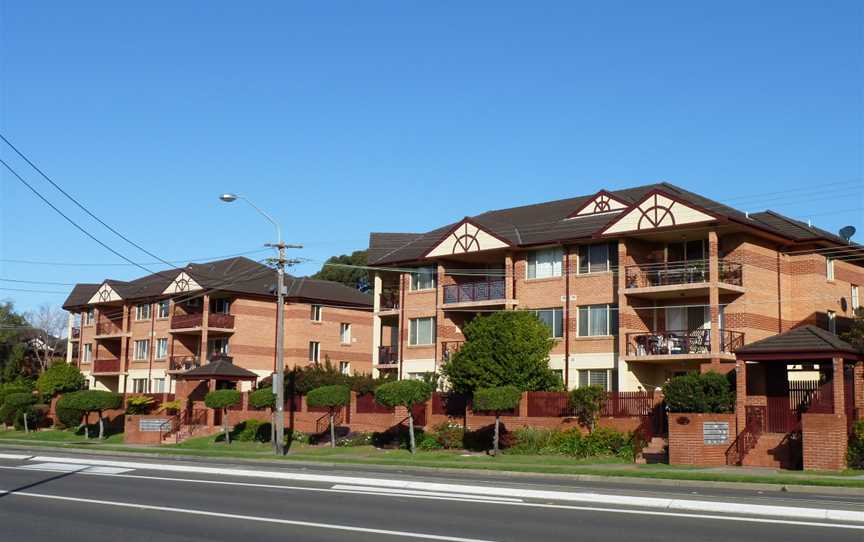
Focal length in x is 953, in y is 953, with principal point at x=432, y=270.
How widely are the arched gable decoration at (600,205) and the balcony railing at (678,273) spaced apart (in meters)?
4.54

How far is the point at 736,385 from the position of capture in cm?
3059

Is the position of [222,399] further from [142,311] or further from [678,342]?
[142,311]

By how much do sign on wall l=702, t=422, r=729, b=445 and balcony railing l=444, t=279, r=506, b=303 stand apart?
1582 centimetres

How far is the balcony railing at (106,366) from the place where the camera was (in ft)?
226

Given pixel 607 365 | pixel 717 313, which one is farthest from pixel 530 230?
pixel 717 313

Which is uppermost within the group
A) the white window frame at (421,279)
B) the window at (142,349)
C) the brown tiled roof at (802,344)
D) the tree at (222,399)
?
the white window frame at (421,279)

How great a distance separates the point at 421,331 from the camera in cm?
4784

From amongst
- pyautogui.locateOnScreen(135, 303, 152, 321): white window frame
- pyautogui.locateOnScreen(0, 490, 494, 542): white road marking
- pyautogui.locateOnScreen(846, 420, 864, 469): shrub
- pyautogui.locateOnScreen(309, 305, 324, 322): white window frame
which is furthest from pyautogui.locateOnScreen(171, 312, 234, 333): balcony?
pyautogui.locateOnScreen(846, 420, 864, 469): shrub

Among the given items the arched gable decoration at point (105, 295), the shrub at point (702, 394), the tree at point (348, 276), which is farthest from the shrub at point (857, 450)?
the tree at point (348, 276)

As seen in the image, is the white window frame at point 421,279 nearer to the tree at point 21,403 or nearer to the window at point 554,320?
the window at point 554,320

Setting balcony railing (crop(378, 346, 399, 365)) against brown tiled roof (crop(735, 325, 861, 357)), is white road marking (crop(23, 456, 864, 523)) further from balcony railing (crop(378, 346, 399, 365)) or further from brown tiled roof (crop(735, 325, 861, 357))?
balcony railing (crop(378, 346, 399, 365))

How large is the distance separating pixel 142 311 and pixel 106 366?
5.86 m

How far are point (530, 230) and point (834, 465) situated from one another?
21294 mm

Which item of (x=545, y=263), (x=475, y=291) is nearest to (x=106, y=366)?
(x=475, y=291)
